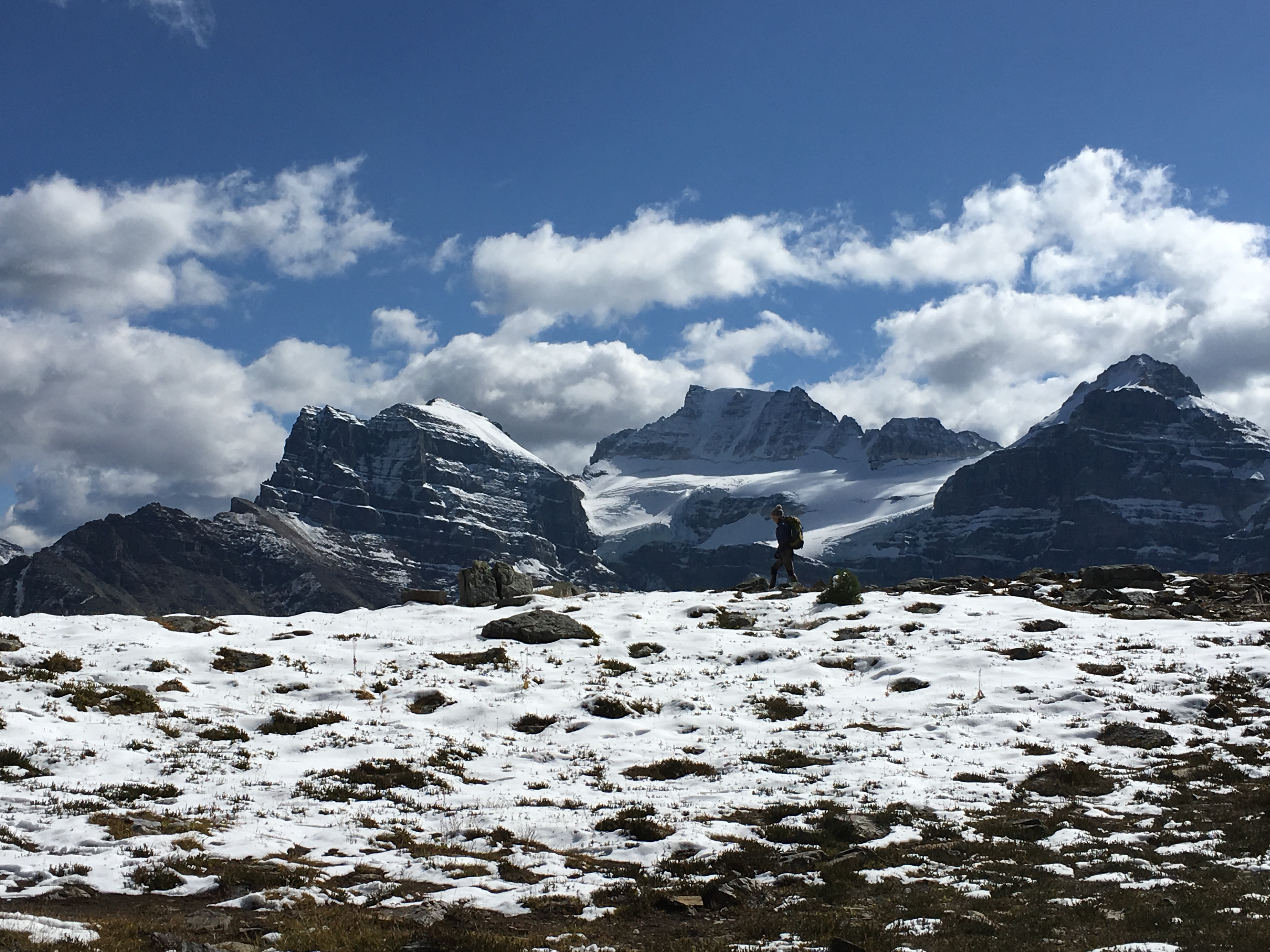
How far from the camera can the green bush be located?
3756cm

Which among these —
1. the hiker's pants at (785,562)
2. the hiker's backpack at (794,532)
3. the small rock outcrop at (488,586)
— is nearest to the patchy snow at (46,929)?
the small rock outcrop at (488,586)

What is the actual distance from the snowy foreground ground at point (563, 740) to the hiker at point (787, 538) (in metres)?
7.09

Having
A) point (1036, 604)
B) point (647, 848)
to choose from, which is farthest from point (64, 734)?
point (1036, 604)

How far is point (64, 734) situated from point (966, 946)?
58.2 feet

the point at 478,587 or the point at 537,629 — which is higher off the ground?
the point at 478,587

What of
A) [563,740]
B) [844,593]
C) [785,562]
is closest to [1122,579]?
[844,593]

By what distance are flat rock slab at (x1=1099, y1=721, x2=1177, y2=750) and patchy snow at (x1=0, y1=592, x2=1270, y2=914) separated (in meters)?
0.29

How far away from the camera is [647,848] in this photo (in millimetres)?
15133

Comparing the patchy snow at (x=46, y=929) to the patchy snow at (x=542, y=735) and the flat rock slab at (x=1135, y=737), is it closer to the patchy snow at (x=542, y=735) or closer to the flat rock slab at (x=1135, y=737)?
the patchy snow at (x=542, y=735)

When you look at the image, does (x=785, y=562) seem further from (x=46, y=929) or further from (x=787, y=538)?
(x=46, y=929)

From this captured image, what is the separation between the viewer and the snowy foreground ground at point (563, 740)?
1425 centimetres

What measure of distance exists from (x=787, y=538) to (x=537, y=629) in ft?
47.0

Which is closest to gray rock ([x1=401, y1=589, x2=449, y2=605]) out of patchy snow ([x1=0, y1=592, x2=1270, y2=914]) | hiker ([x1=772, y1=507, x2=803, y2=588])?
patchy snow ([x1=0, y1=592, x2=1270, y2=914])

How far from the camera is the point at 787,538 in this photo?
1667 inches
